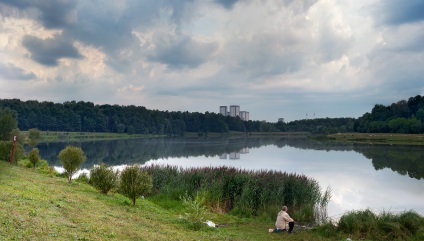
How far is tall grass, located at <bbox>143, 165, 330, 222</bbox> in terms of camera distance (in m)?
20.1

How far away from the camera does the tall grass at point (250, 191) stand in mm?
20125

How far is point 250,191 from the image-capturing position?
2080 centimetres

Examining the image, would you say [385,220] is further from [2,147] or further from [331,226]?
[2,147]

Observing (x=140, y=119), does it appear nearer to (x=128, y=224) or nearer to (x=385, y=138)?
(x=385, y=138)

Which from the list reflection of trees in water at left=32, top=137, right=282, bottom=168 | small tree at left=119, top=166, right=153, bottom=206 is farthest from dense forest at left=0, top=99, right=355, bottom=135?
small tree at left=119, top=166, right=153, bottom=206

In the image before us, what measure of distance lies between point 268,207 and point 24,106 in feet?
407

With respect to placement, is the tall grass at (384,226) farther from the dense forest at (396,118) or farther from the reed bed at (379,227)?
the dense forest at (396,118)

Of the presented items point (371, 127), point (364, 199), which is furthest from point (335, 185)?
point (371, 127)

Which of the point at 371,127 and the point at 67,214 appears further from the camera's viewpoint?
the point at 371,127

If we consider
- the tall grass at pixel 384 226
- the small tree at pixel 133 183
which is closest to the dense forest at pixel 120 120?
the small tree at pixel 133 183

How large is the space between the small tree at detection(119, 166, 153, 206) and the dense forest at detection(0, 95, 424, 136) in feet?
297

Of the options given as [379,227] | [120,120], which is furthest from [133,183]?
[120,120]

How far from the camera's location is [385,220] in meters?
15.1

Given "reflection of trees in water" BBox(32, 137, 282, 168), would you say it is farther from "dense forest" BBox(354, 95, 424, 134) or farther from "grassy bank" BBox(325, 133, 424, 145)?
"dense forest" BBox(354, 95, 424, 134)
